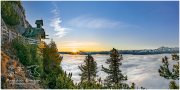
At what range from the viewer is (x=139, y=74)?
7050 centimetres

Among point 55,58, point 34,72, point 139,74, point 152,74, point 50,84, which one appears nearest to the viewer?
point 34,72

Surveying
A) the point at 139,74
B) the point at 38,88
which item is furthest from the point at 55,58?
the point at 139,74

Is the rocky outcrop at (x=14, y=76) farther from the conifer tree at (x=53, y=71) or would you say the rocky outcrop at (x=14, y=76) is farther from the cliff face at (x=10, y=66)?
the conifer tree at (x=53, y=71)

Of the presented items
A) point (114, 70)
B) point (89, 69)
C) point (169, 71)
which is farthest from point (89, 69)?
point (169, 71)

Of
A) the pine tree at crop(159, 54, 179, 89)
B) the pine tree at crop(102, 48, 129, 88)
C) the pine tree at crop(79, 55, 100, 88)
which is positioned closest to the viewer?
the pine tree at crop(159, 54, 179, 89)

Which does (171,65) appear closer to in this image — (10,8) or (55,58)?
(55,58)

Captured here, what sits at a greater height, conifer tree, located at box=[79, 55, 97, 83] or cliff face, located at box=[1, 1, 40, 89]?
cliff face, located at box=[1, 1, 40, 89]

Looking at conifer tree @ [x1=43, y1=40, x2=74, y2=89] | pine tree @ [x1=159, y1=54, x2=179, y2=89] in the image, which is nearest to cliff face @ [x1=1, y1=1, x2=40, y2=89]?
conifer tree @ [x1=43, y1=40, x2=74, y2=89]

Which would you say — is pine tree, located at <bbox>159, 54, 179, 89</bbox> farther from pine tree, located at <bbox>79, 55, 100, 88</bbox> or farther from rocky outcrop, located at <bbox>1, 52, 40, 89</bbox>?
pine tree, located at <bbox>79, 55, 100, 88</bbox>

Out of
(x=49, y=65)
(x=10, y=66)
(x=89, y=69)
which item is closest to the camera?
(x=10, y=66)

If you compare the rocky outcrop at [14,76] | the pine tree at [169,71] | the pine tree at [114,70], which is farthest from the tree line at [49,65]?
the pine tree at [114,70]

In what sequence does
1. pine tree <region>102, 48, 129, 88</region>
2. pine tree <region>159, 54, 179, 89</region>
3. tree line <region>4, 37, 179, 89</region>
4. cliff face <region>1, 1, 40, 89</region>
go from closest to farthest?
cliff face <region>1, 1, 40, 89</region>
tree line <region>4, 37, 179, 89</region>
pine tree <region>159, 54, 179, 89</region>
pine tree <region>102, 48, 129, 88</region>

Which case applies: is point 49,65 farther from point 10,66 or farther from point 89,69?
point 89,69

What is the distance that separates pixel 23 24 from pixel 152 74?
1045 inches
